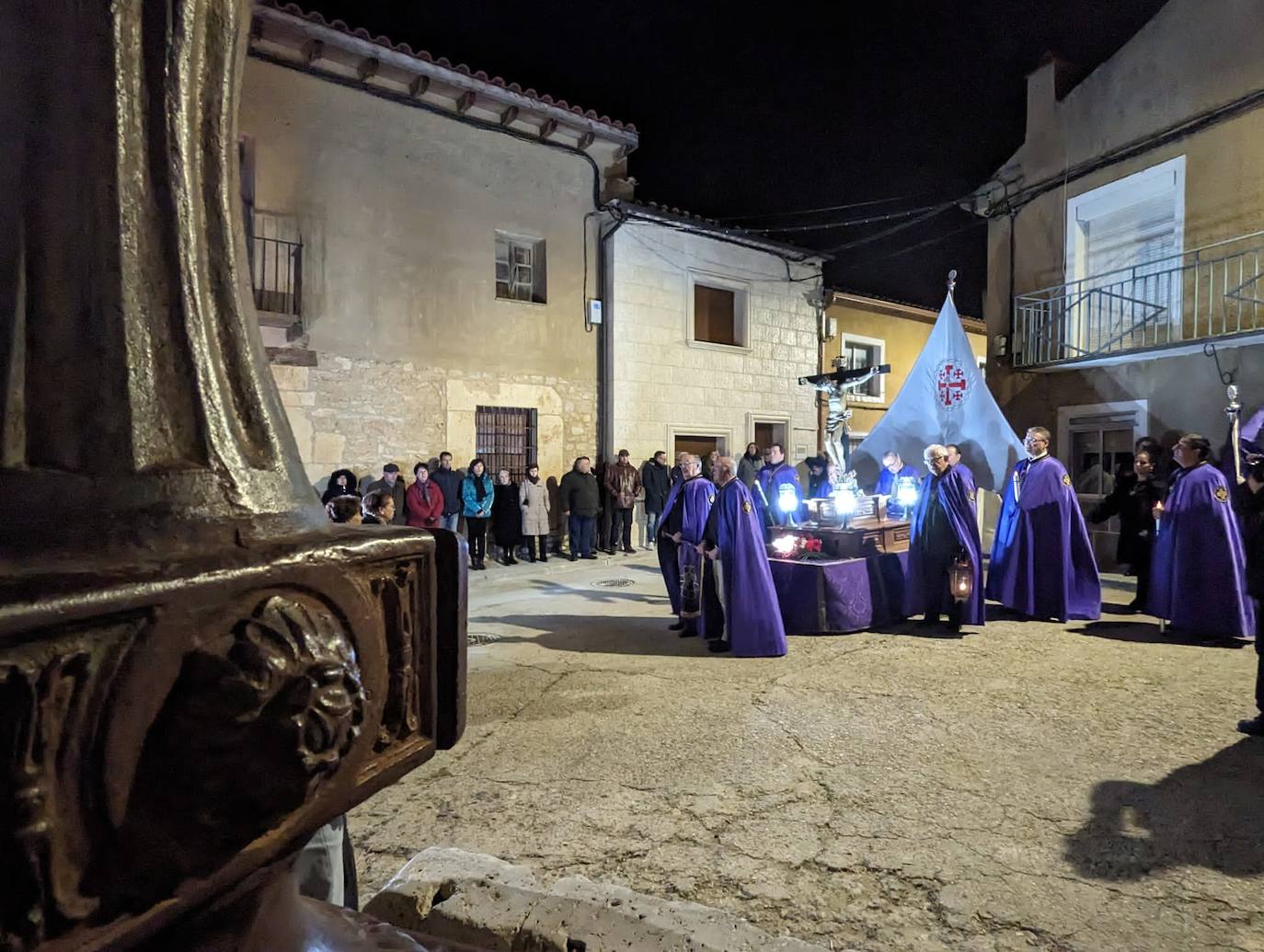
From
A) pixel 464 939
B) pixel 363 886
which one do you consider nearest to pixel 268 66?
pixel 363 886

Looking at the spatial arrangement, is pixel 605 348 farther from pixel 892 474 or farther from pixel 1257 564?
pixel 1257 564

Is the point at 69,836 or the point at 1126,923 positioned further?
the point at 1126,923

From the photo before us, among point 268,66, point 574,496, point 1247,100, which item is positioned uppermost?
point 268,66

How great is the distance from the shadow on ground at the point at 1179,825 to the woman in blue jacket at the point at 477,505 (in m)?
9.00

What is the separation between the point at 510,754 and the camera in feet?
13.8

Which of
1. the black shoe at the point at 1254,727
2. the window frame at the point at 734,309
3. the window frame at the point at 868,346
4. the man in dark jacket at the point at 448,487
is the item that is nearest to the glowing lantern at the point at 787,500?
the black shoe at the point at 1254,727

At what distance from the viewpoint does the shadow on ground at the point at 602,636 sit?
21.6 ft

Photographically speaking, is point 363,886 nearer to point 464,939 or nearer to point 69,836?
point 464,939

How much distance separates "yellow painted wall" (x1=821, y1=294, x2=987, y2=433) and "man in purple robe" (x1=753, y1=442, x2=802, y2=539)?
724cm

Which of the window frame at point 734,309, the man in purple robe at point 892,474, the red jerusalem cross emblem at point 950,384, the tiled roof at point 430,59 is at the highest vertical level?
the tiled roof at point 430,59

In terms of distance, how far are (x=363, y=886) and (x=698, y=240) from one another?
13.9m

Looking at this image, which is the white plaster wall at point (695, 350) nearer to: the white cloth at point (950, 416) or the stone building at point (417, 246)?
the stone building at point (417, 246)

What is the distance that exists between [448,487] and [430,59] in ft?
20.9

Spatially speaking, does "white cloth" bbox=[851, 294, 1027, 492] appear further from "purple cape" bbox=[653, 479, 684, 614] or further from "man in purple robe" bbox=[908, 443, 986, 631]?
"purple cape" bbox=[653, 479, 684, 614]
